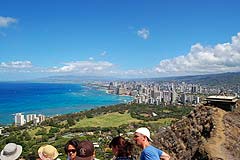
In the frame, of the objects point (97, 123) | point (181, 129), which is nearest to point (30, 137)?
point (97, 123)

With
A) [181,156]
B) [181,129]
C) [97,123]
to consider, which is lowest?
[97,123]

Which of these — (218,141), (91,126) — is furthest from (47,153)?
(91,126)

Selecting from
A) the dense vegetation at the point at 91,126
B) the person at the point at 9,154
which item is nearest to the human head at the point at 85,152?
the person at the point at 9,154

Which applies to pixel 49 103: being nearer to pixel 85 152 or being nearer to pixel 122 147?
pixel 122 147

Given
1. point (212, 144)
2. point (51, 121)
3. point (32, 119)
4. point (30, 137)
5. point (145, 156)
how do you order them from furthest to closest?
point (32, 119) < point (51, 121) < point (30, 137) < point (212, 144) < point (145, 156)

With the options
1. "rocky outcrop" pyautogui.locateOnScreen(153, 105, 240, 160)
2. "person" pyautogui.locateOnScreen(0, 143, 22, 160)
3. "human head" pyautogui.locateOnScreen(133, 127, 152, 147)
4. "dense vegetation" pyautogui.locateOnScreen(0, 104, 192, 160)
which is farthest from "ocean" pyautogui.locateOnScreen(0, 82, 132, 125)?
"human head" pyautogui.locateOnScreen(133, 127, 152, 147)

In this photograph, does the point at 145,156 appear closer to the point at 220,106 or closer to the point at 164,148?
the point at 164,148

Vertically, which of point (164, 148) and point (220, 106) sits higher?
point (220, 106)
